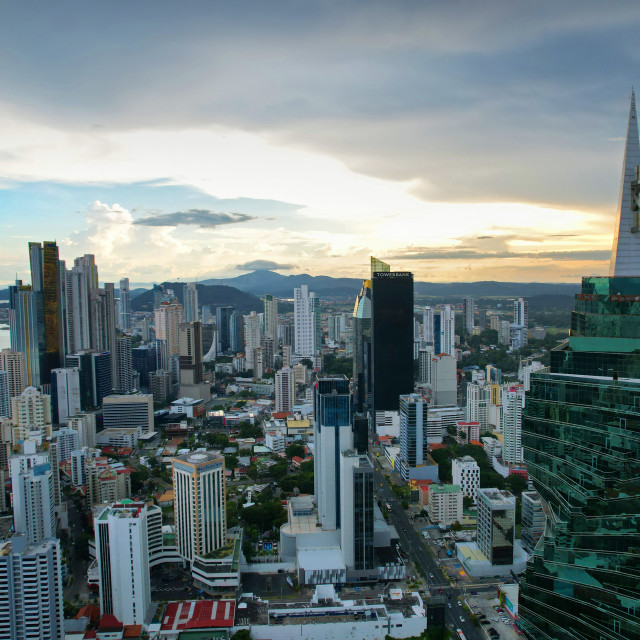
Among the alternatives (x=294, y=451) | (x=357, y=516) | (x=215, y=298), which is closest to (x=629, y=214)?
(x=357, y=516)

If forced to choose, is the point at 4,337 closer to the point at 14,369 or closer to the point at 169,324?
the point at 169,324

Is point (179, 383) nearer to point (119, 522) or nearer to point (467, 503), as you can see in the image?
point (467, 503)

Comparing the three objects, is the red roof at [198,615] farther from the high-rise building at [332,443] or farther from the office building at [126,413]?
the office building at [126,413]

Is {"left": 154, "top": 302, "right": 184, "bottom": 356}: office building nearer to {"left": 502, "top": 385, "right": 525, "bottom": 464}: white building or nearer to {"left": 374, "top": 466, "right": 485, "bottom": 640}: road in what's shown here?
{"left": 374, "top": 466, "right": 485, "bottom": 640}: road

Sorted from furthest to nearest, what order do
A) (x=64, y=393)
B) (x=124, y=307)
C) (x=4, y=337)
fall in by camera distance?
(x=124, y=307), (x=4, y=337), (x=64, y=393)

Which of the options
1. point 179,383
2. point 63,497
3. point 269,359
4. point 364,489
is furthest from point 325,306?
point 364,489
